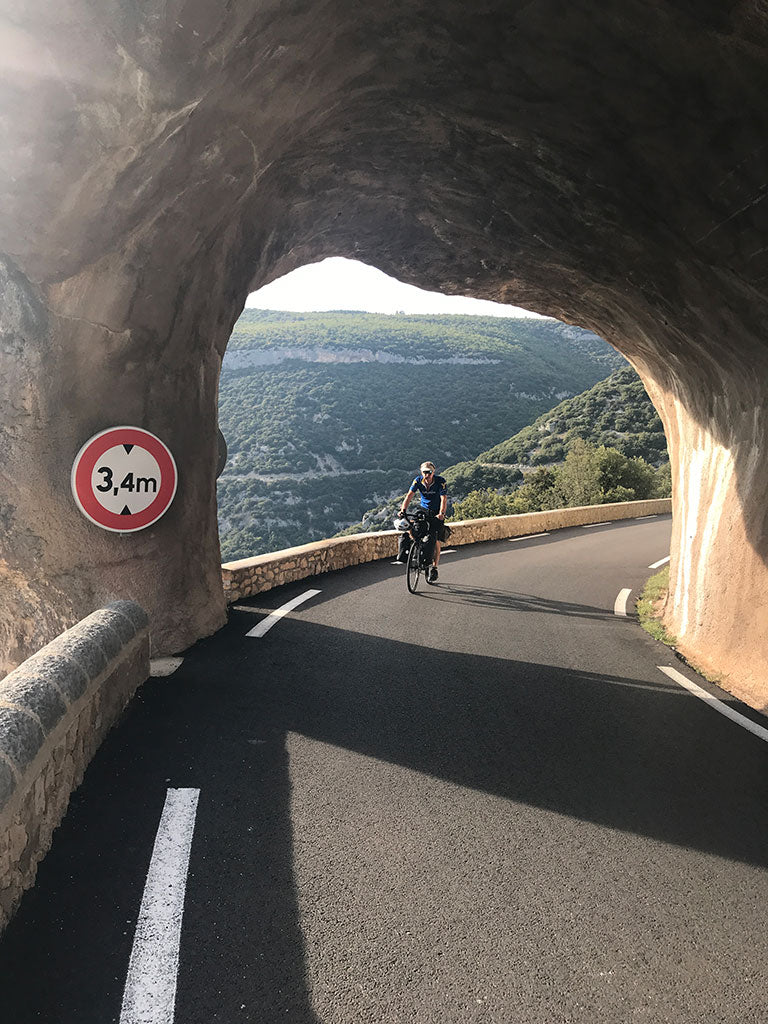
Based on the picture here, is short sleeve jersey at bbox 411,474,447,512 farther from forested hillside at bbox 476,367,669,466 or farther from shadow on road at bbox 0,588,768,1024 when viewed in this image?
forested hillside at bbox 476,367,669,466

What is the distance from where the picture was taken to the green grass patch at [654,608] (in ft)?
29.2

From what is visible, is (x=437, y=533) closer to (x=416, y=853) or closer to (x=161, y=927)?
(x=416, y=853)

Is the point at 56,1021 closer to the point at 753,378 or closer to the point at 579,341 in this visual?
the point at 753,378

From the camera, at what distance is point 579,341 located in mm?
134625

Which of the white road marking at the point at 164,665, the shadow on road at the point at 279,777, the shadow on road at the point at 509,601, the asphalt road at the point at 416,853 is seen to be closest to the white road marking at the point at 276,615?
the shadow on road at the point at 279,777

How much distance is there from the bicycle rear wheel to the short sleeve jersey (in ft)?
1.99

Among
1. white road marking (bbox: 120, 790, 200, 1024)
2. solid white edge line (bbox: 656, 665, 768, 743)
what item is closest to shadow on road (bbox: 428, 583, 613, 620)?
solid white edge line (bbox: 656, 665, 768, 743)

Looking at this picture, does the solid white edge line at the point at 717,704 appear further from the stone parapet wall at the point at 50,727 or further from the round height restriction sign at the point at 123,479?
the round height restriction sign at the point at 123,479

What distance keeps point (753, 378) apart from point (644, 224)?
1.83 m

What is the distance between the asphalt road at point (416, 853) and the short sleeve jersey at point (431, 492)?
446 cm

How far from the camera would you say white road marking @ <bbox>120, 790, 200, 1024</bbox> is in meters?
2.48

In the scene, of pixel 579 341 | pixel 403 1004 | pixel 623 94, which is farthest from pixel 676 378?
pixel 579 341

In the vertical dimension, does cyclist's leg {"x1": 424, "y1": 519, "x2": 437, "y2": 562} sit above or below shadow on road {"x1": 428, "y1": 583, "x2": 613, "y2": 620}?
above

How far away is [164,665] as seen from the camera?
6625mm
